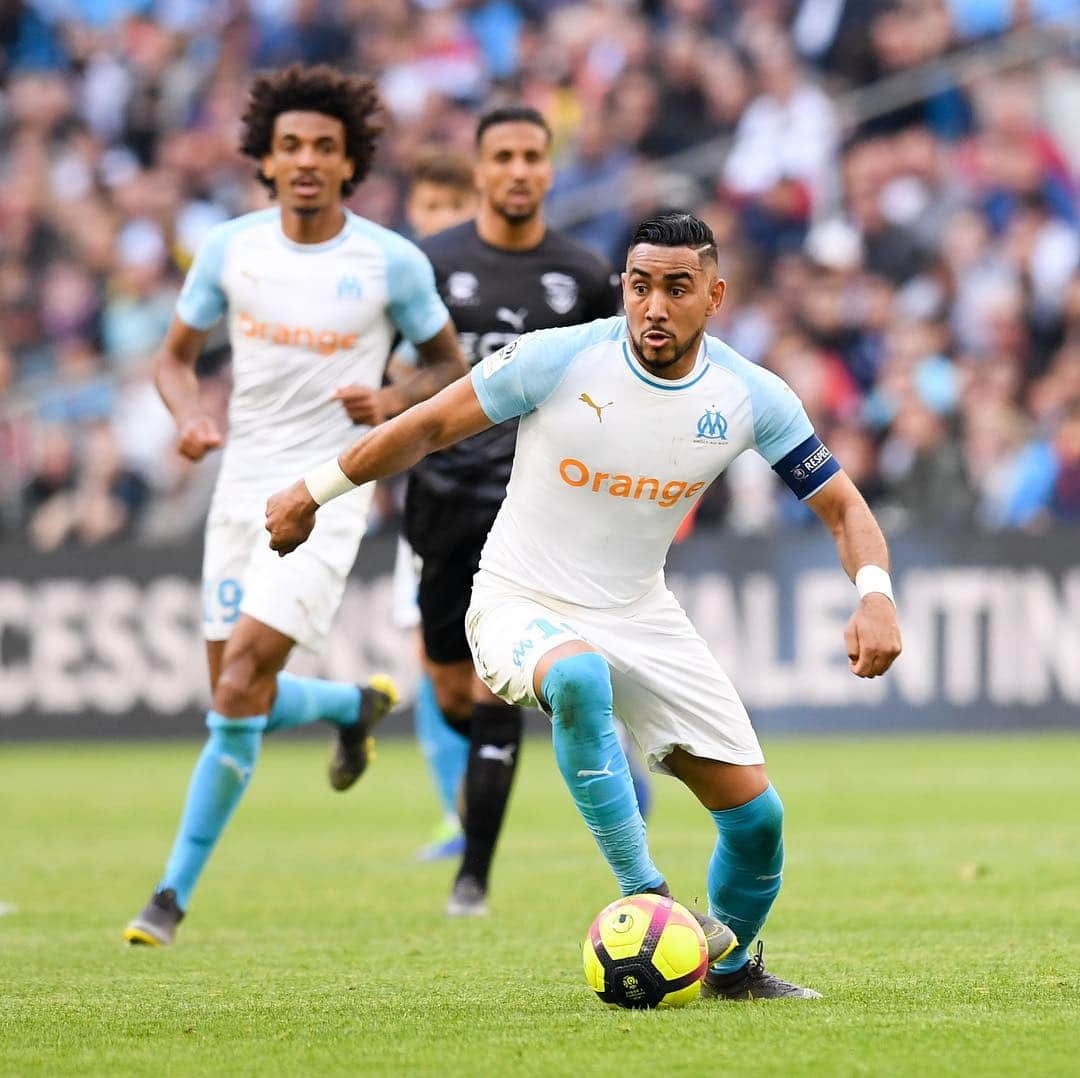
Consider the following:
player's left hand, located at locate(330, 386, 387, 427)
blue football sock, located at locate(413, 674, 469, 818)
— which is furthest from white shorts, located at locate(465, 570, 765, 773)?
blue football sock, located at locate(413, 674, 469, 818)

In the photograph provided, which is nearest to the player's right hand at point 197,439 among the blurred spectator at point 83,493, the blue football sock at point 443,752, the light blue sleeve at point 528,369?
the light blue sleeve at point 528,369

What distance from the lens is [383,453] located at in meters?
5.73

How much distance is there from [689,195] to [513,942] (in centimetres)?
1229

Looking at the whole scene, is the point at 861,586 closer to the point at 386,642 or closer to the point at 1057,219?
the point at 386,642

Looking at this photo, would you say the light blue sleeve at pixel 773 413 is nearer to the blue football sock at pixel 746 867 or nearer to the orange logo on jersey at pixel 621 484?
the orange logo on jersey at pixel 621 484

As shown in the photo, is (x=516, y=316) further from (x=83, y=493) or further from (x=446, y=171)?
(x=83, y=493)

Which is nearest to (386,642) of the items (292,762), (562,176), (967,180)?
(292,762)

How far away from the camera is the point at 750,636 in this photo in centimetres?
1594

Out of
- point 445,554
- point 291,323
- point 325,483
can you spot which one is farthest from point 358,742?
point 325,483

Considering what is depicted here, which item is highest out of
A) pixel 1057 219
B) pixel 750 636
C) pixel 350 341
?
pixel 1057 219

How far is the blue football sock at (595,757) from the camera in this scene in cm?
550

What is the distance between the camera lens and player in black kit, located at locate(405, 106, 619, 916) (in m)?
8.51

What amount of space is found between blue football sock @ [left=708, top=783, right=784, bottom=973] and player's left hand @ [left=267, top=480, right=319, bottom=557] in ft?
4.33

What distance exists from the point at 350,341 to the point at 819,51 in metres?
11.9
